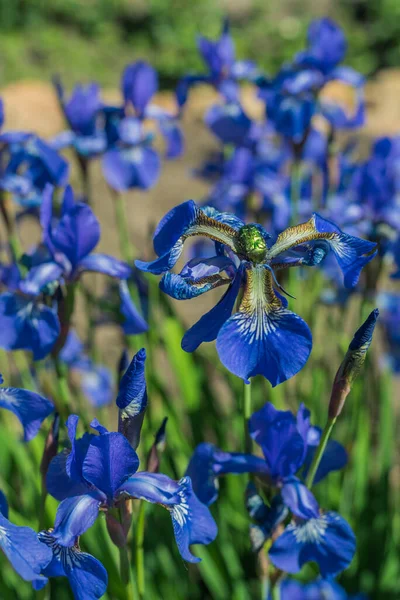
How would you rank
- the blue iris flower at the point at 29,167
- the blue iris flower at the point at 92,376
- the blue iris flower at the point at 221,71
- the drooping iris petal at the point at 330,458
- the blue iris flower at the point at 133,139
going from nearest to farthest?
the drooping iris petal at the point at 330,458, the blue iris flower at the point at 29,167, the blue iris flower at the point at 133,139, the blue iris flower at the point at 221,71, the blue iris flower at the point at 92,376

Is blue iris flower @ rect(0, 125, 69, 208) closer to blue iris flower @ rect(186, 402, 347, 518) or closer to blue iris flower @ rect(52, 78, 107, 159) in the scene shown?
blue iris flower @ rect(52, 78, 107, 159)

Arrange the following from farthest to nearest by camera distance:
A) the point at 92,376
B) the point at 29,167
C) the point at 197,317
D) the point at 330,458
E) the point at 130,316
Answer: the point at 197,317 → the point at 92,376 → the point at 29,167 → the point at 130,316 → the point at 330,458

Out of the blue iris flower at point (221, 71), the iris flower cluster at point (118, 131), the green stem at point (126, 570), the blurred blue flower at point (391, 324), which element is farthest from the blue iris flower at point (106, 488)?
the blurred blue flower at point (391, 324)

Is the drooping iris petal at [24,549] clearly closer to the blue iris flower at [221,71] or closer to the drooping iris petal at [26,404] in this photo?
the drooping iris petal at [26,404]

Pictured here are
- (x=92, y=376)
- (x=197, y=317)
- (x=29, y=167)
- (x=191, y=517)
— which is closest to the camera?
(x=191, y=517)

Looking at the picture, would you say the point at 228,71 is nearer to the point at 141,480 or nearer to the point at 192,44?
the point at 141,480

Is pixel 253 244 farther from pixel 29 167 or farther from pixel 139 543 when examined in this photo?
pixel 29 167

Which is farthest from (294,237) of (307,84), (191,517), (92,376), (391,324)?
(391,324)
